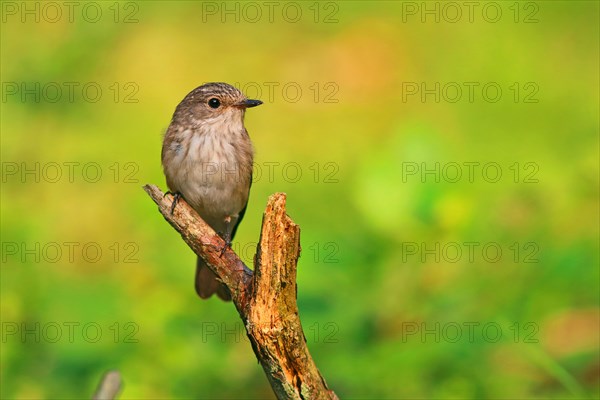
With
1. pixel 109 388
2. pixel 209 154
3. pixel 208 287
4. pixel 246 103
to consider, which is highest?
Answer: pixel 246 103

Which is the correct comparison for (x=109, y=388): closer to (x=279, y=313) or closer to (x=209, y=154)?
(x=279, y=313)

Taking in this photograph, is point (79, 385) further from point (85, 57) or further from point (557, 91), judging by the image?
point (557, 91)

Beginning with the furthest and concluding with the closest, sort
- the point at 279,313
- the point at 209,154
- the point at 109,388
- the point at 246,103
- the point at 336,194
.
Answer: the point at 336,194 → the point at 246,103 → the point at 209,154 → the point at 109,388 → the point at 279,313

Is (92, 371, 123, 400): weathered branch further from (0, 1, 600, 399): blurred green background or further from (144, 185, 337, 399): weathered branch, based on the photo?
(0, 1, 600, 399): blurred green background

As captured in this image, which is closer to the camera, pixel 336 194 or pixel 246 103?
pixel 246 103

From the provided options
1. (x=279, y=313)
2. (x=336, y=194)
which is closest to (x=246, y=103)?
(x=279, y=313)

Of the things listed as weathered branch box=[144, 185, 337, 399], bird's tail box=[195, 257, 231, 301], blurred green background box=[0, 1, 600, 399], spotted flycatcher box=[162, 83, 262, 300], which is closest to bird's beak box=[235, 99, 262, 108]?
spotted flycatcher box=[162, 83, 262, 300]

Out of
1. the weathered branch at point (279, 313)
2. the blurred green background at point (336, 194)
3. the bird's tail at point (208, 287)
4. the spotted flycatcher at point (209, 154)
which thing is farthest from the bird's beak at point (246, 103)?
the weathered branch at point (279, 313)
